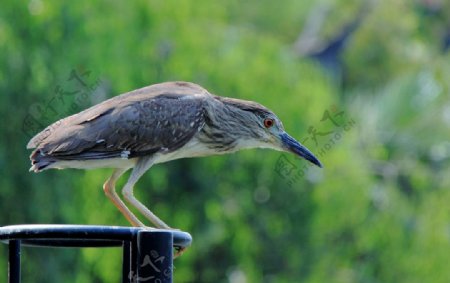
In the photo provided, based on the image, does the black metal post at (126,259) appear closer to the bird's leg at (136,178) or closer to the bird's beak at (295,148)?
the bird's leg at (136,178)

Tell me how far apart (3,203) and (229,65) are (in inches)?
228

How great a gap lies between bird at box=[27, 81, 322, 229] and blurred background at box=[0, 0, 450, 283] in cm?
885

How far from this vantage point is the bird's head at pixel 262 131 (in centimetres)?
1027

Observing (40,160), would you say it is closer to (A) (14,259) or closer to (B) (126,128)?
(B) (126,128)

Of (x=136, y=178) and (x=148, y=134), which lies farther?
(x=148, y=134)

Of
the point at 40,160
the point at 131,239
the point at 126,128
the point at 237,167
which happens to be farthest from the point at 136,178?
the point at 237,167

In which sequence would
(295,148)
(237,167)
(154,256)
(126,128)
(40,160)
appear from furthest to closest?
(237,167) → (295,148) → (126,128) → (40,160) → (154,256)

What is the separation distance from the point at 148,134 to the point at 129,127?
0.15 metres

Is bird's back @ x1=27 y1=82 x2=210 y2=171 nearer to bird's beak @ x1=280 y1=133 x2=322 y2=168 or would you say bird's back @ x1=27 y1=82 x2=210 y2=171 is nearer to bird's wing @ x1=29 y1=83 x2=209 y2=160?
bird's wing @ x1=29 y1=83 x2=209 y2=160

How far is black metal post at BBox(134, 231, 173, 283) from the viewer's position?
21.8ft

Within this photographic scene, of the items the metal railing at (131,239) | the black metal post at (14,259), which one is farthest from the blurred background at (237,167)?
the metal railing at (131,239)

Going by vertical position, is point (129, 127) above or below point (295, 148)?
above

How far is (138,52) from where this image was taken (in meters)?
24.1

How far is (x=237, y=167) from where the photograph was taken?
26469 millimetres
